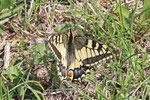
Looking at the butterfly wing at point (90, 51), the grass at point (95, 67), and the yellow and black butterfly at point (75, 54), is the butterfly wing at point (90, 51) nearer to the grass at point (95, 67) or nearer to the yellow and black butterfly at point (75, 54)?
the yellow and black butterfly at point (75, 54)

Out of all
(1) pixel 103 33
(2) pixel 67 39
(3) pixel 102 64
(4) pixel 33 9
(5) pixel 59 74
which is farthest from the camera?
(4) pixel 33 9

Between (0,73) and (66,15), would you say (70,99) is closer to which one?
(0,73)

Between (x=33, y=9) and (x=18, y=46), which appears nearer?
(x=18, y=46)

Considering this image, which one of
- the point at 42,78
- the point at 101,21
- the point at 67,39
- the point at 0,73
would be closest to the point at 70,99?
the point at 42,78

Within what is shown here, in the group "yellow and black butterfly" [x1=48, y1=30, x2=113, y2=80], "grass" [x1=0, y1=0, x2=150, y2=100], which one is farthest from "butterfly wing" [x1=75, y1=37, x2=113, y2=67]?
"grass" [x1=0, y1=0, x2=150, y2=100]

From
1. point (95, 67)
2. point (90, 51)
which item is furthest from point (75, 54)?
point (95, 67)

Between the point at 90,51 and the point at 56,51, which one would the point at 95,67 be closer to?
the point at 90,51

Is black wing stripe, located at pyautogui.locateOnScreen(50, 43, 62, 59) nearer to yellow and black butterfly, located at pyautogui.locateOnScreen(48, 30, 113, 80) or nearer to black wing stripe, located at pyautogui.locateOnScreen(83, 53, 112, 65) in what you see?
yellow and black butterfly, located at pyautogui.locateOnScreen(48, 30, 113, 80)
